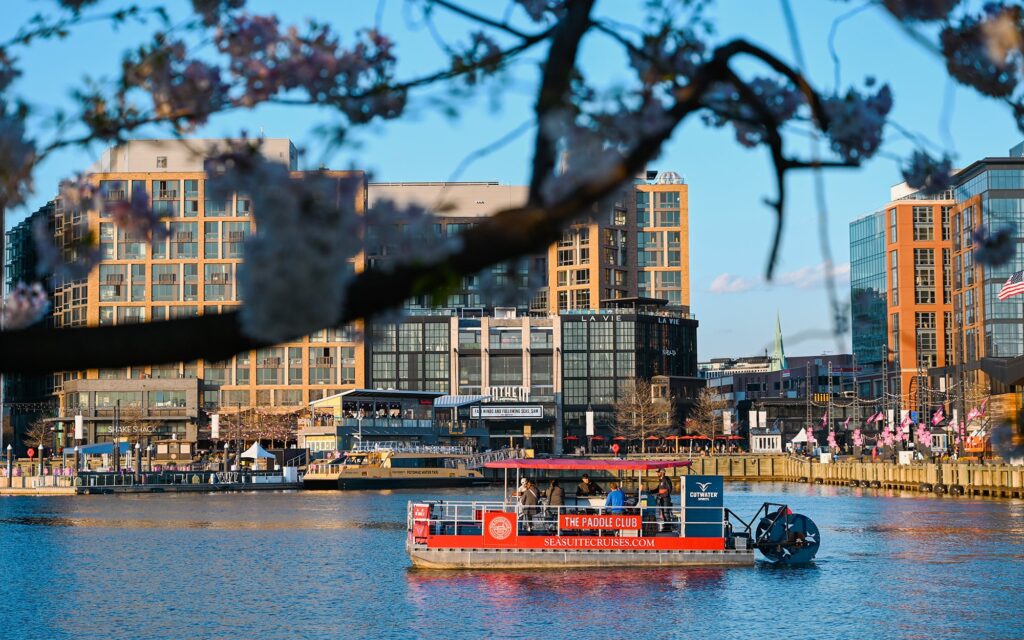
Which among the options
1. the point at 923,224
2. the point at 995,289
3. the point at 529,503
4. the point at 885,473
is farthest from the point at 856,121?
the point at 923,224

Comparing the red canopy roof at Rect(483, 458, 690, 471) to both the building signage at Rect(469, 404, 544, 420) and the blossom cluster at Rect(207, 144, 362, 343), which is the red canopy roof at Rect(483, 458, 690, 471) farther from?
the building signage at Rect(469, 404, 544, 420)

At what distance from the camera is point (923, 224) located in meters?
198

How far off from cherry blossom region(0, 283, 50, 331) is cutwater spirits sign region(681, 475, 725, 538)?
37.4m

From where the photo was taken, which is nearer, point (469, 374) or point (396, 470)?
point (396, 470)

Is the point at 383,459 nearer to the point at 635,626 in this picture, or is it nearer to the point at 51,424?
the point at 51,424

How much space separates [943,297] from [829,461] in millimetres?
62677

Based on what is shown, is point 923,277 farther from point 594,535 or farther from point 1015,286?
point 594,535

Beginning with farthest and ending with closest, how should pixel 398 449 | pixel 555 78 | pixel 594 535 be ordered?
pixel 398 449, pixel 594 535, pixel 555 78

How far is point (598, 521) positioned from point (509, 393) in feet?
437

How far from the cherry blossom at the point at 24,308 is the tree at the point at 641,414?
16549 cm

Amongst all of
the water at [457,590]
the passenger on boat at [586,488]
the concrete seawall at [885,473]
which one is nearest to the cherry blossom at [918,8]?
the water at [457,590]

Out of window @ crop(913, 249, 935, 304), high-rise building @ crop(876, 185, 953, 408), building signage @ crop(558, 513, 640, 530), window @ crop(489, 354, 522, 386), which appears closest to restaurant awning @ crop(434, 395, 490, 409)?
window @ crop(489, 354, 522, 386)

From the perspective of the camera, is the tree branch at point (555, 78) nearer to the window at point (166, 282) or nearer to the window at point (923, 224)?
the window at point (166, 282)

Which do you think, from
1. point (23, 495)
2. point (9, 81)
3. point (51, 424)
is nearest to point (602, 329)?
point (51, 424)
